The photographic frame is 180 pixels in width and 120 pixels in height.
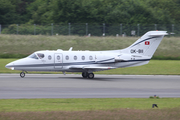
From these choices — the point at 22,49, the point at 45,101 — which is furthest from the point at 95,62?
the point at 22,49

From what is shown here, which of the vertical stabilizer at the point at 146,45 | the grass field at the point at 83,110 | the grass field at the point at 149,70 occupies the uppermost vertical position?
the vertical stabilizer at the point at 146,45

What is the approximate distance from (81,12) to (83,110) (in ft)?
161

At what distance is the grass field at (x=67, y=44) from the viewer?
4578 cm

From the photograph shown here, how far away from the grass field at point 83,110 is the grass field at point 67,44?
104 feet

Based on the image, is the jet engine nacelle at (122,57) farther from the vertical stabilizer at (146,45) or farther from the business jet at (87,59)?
the vertical stabilizer at (146,45)

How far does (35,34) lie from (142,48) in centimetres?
2802

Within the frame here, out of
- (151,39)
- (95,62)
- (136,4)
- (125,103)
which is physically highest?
(136,4)

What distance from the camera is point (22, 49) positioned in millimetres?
44969

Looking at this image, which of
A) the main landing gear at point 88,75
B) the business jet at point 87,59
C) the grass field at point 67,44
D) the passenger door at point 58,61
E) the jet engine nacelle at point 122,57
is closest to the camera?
the business jet at point 87,59

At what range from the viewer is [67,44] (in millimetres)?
47531

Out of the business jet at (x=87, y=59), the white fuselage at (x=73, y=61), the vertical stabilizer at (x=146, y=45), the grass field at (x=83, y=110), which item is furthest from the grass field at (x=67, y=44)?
the grass field at (x=83, y=110)

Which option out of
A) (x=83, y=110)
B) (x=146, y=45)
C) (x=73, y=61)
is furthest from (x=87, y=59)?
(x=83, y=110)

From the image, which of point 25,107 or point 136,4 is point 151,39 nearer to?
point 25,107

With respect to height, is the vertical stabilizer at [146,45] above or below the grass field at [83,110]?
above
